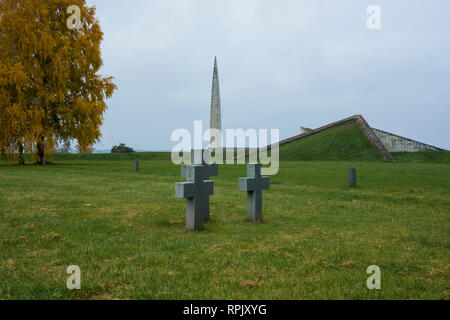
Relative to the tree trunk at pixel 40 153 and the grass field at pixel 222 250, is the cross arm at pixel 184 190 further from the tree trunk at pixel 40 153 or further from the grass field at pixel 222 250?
the tree trunk at pixel 40 153

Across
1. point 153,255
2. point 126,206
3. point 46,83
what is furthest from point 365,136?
→ point 153,255

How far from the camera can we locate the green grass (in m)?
37.3

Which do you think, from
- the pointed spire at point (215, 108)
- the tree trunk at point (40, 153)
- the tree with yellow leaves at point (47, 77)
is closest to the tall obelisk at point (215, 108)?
the pointed spire at point (215, 108)

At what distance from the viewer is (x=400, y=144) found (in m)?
45.7

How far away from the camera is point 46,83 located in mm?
25547

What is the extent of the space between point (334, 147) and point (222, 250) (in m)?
38.6

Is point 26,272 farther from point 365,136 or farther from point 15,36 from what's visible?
point 365,136

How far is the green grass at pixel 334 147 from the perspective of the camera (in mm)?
37344

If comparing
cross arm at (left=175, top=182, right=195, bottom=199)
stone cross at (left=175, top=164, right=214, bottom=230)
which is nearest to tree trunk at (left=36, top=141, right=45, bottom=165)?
stone cross at (left=175, top=164, right=214, bottom=230)

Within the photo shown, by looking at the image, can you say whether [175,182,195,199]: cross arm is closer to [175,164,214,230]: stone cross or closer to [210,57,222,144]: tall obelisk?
[175,164,214,230]: stone cross

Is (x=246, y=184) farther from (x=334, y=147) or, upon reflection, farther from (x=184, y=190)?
(x=334, y=147)

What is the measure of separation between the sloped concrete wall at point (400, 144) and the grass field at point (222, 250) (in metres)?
39.3

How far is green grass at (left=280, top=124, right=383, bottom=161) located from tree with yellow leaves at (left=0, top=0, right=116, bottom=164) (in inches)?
868
